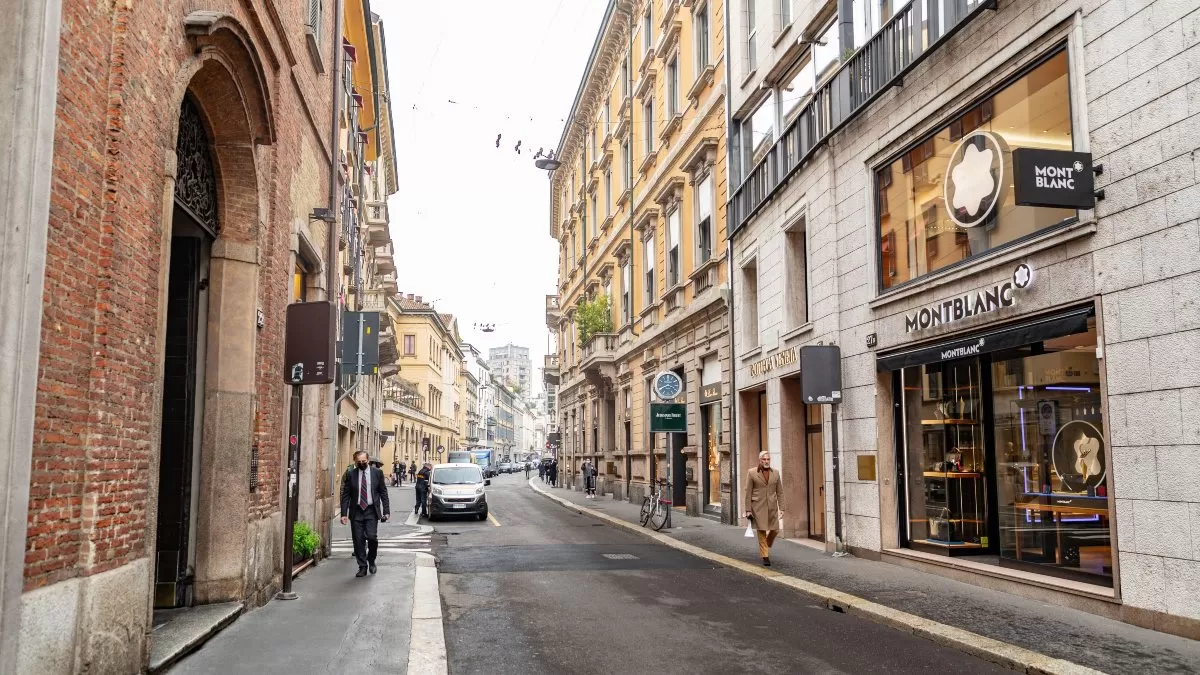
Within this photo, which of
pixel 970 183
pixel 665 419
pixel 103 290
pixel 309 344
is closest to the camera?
pixel 103 290

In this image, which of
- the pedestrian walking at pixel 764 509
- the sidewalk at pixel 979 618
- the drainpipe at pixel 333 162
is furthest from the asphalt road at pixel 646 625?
the drainpipe at pixel 333 162

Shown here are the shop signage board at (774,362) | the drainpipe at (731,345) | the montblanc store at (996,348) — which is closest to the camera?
the montblanc store at (996,348)

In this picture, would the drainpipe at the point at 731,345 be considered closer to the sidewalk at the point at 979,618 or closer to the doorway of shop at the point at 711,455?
the doorway of shop at the point at 711,455

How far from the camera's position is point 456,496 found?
24703mm

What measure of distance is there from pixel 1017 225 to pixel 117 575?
9.50 meters

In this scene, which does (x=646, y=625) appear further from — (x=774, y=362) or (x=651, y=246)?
(x=651, y=246)

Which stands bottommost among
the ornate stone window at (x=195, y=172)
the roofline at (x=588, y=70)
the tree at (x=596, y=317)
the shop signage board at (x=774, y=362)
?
the shop signage board at (x=774, y=362)

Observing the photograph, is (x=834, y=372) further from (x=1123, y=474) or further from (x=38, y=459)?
(x=38, y=459)

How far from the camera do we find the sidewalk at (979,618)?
7090mm

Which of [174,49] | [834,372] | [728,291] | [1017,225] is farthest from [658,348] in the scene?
[174,49]

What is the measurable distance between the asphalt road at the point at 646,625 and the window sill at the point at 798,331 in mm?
3962

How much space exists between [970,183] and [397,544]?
12292 mm

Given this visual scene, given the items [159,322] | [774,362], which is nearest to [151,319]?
[159,322]

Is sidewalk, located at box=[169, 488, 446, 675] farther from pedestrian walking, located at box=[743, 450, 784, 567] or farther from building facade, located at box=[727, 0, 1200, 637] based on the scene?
building facade, located at box=[727, 0, 1200, 637]
